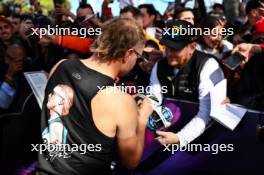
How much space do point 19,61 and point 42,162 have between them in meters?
1.68

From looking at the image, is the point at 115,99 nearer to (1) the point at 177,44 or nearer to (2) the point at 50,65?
(1) the point at 177,44

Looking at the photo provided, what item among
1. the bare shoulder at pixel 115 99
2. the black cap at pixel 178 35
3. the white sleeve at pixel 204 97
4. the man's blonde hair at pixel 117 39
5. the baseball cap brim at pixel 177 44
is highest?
the man's blonde hair at pixel 117 39

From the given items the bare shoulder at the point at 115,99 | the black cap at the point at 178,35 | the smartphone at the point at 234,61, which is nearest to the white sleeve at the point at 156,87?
the black cap at the point at 178,35

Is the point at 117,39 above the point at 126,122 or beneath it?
above

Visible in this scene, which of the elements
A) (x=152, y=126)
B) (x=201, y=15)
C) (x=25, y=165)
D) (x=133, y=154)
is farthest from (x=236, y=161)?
(x=201, y=15)

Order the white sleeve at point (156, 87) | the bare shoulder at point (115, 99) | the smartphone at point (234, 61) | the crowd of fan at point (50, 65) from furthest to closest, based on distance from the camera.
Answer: the white sleeve at point (156, 87) < the crowd of fan at point (50, 65) < the smartphone at point (234, 61) < the bare shoulder at point (115, 99)

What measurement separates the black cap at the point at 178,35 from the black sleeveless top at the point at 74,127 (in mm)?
1391

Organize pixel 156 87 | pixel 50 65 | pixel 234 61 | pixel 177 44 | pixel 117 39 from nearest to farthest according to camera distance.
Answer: pixel 117 39, pixel 234 61, pixel 177 44, pixel 156 87, pixel 50 65

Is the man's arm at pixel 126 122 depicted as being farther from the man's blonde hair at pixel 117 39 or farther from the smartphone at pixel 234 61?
the smartphone at pixel 234 61

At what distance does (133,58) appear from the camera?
8.64ft

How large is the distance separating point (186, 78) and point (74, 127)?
1466 millimetres

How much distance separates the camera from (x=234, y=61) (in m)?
3.54

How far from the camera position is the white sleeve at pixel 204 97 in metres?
3.63

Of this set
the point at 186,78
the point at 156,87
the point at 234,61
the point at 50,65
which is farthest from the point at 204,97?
the point at 50,65
